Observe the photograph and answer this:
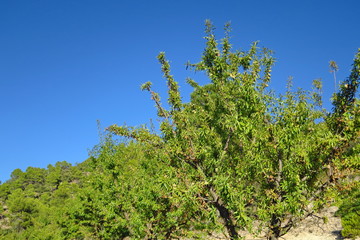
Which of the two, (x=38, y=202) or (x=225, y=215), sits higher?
(x=38, y=202)

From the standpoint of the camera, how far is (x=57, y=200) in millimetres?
78125

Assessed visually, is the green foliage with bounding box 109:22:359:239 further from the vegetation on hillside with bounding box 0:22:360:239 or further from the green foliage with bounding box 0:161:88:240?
the green foliage with bounding box 0:161:88:240

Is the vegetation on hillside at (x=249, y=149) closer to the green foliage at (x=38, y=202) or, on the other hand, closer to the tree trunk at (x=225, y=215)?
the tree trunk at (x=225, y=215)

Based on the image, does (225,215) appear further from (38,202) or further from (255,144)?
(38,202)

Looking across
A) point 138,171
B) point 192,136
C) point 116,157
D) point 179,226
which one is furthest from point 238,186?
point 116,157

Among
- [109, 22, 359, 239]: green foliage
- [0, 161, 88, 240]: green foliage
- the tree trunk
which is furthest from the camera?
[0, 161, 88, 240]: green foliage

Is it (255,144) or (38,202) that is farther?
(38,202)

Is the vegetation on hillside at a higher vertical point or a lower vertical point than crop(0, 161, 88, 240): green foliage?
lower

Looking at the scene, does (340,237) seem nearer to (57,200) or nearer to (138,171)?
(138,171)

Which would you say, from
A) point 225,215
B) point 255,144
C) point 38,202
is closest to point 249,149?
point 255,144

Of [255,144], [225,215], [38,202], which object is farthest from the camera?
[38,202]

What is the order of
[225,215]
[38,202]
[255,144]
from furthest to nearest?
[38,202] < [225,215] < [255,144]

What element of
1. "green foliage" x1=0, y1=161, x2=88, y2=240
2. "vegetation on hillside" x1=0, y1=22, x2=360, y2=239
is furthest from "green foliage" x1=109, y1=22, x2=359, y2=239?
"green foliage" x1=0, y1=161, x2=88, y2=240

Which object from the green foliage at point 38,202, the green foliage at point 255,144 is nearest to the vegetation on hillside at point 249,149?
the green foliage at point 255,144
